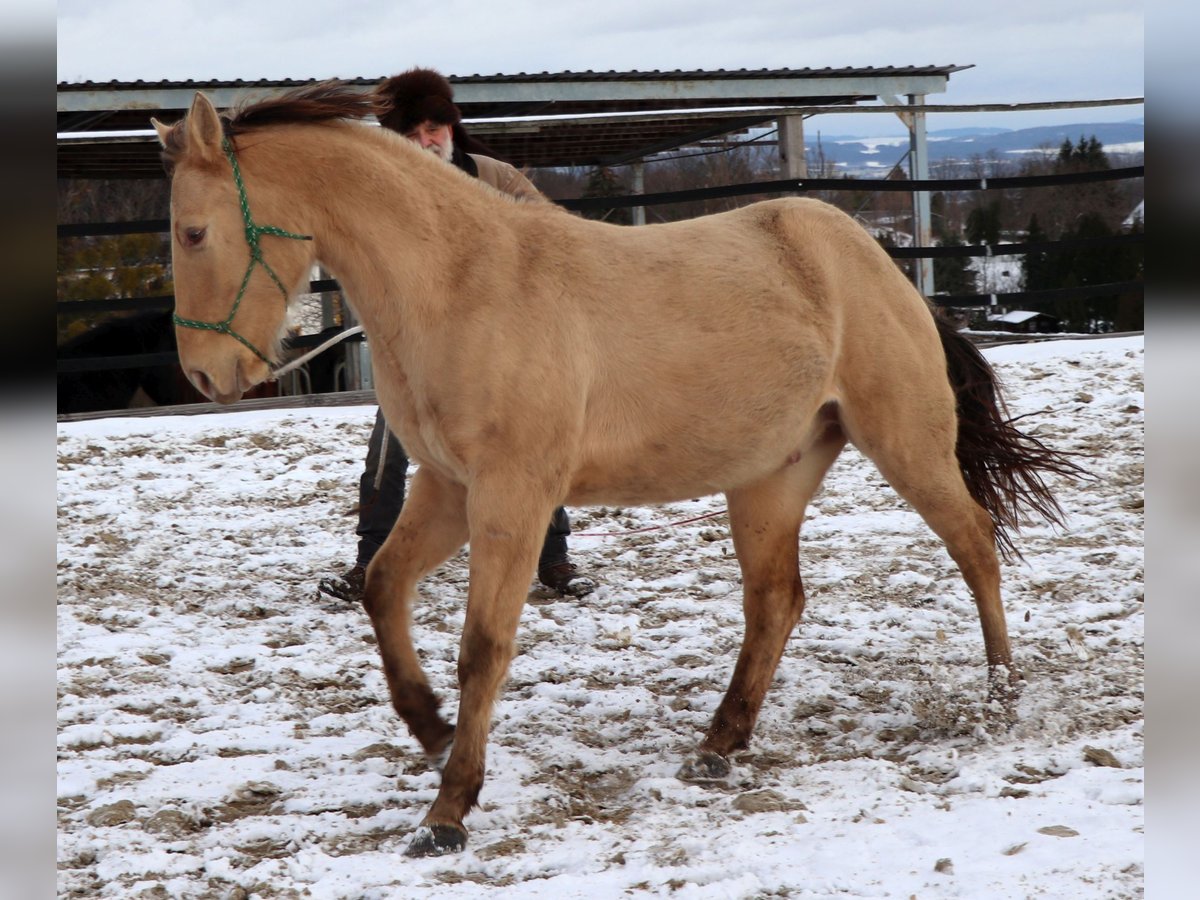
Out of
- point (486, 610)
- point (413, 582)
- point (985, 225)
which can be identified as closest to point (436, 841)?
point (486, 610)

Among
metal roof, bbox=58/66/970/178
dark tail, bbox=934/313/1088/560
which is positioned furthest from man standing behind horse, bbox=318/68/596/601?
metal roof, bbox=58/66/970/178

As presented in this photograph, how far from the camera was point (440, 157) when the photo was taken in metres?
4.03

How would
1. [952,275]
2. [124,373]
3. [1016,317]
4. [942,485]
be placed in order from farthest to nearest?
[952,275]
[1016,317]
[124,373]
[942,485]

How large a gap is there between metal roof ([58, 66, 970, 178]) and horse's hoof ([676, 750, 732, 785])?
8.45m

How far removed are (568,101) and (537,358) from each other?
9205 millimetres

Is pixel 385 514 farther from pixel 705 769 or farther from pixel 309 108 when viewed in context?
pixel 309 108

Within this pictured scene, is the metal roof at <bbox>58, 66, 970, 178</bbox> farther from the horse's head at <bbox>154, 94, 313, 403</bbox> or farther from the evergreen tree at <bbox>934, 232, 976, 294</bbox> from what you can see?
the evergreen tree at <bbox>934, 232, 976, 294</bbox>

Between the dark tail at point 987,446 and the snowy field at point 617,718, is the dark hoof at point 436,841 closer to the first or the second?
the snowy field at point 617,718

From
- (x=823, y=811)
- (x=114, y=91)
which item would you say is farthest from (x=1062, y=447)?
(x=114, y=91)

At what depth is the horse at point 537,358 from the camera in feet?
10.3

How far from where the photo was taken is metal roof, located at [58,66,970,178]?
34.6 feet

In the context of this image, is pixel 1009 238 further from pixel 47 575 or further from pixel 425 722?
pixel 47 575

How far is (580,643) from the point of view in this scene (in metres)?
4.87

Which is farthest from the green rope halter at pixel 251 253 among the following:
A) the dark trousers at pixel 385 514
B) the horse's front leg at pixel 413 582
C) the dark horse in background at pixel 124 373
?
the dark horse in background at pixel 124 373
